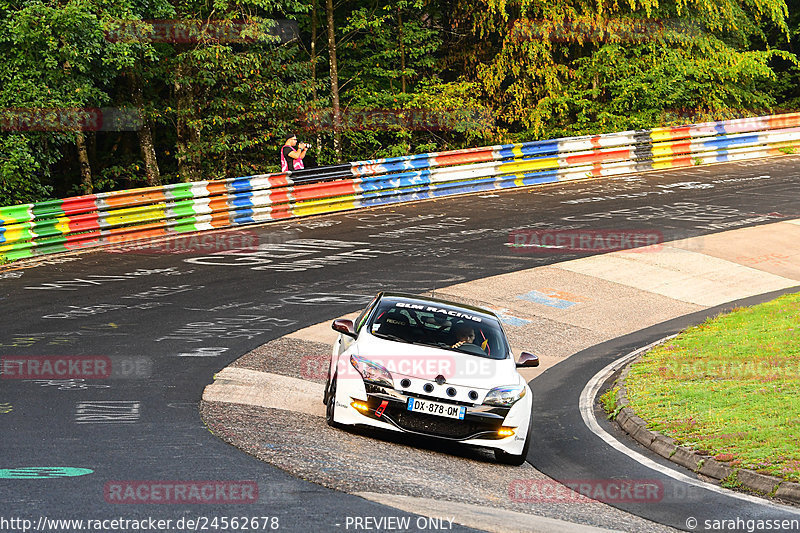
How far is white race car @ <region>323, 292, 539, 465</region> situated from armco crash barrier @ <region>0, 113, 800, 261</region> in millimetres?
11211

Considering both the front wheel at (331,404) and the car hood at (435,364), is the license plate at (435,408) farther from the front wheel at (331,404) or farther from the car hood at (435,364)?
the front wheel at (331,404)

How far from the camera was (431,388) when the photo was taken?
30.4 feet

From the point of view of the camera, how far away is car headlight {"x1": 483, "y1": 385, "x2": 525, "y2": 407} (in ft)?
30.9

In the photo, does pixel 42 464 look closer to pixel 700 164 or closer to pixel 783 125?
pixel 700 164

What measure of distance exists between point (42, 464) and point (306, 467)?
86.5 inches

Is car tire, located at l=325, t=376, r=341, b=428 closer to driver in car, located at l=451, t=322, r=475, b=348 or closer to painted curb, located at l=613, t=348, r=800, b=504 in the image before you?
driver in car, located at l=451, t=322, r=475, b=348

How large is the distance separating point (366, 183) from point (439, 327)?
1458cm

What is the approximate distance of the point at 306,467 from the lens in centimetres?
814

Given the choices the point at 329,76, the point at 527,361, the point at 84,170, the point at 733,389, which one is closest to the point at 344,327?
the point at 527,361

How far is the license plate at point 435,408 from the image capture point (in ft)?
30.3

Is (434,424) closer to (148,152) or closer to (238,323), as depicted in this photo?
(238,323)

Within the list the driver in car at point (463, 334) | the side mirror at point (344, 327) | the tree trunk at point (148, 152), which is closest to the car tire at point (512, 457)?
the driver in car at point (463, 334)

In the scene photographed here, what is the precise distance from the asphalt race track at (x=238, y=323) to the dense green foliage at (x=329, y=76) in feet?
13.3

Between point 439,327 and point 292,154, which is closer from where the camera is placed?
point 439,327
